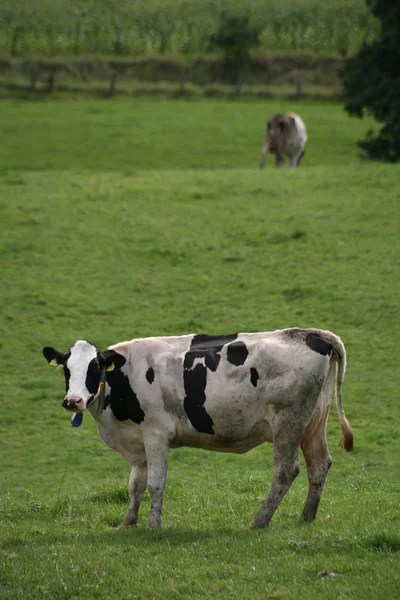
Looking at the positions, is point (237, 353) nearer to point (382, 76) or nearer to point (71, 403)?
point (71, 403)

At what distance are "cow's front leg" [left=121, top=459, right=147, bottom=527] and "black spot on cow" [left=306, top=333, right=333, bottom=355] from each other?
6.59 feet

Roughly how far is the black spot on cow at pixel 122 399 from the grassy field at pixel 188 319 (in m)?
1.04

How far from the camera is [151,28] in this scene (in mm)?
55969

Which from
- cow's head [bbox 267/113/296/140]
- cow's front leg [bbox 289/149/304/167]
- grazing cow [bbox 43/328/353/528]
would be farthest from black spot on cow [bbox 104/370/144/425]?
cow's front leg [bbox 289/149/304/167]

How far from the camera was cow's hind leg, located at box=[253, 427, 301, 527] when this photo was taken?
9.19 metres

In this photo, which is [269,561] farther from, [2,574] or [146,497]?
[146,497]

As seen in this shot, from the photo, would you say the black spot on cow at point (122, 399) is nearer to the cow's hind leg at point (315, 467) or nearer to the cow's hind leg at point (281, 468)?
the cow's hind leg at point (281, 468)

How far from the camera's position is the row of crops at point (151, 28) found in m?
51.9

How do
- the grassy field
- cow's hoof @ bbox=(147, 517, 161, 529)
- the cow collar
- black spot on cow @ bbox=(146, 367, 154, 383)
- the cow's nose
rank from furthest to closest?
black spot on cow @ bbox=(146, 367, 154, 383) → the cow collar → cow's hoof @ bbox=(147, 517, 161, 529) → the cow's nose → the grassy field

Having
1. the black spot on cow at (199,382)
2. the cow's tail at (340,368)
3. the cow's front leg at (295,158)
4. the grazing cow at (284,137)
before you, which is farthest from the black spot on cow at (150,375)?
the cow's front leg at (295,158)

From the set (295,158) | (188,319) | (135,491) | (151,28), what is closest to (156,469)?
(135,491)

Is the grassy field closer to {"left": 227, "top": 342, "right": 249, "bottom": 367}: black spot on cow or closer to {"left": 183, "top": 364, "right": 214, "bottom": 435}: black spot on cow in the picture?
{"left": 183, "top": 364, "right": 214, "bottom": 435}: black spot on cow

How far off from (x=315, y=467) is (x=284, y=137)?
20.7 metres

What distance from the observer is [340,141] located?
35.5 m
